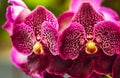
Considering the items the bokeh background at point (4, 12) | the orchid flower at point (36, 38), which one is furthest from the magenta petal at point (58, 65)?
the bokeh background at point (4, 12)

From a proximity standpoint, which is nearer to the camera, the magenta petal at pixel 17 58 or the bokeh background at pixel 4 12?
the magenta petal at pixel 17 58

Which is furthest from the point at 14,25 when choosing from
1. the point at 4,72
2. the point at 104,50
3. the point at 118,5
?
the point at 4,72

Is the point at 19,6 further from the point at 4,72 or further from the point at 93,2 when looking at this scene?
the point at 4,72

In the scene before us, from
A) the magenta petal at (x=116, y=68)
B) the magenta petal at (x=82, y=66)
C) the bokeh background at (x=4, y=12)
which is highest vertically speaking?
the bokeh background at (x=4, y=12)

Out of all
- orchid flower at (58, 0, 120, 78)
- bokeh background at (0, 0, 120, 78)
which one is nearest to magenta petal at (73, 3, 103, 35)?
orchid flower at (58, 0, 120, 78)

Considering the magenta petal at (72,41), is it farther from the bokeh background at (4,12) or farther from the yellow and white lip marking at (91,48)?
the bokeh background at (4,12)

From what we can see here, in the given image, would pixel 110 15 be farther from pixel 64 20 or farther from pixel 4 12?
pixel 4 12
